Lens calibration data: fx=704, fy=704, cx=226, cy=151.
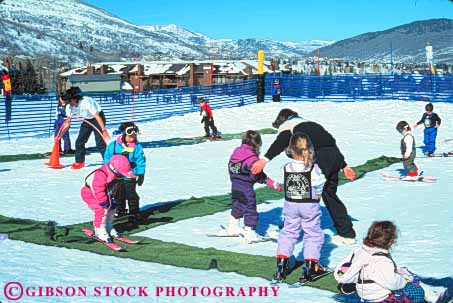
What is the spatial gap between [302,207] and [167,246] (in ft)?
6.42

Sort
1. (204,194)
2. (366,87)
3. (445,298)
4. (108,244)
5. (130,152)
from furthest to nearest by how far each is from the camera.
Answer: (366,87) → (204,194) → (130,152) → (108,244) → (445,298)

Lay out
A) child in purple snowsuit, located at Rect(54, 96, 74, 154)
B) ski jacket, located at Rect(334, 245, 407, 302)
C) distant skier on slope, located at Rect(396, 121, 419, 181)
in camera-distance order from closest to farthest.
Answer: ski jacket, located at Rect(334, 245, 407, 302) → distant skier on slope, located at Rect(396, 121, 419, 181) → child in purple snowsuit, located at Rect(54, 96, 74, 154)

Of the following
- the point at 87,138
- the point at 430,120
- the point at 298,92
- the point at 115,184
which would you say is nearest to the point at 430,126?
the point at 430,120

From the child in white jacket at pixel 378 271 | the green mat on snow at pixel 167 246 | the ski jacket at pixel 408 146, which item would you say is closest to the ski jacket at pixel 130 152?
the green mat on snow at pixel 167 246

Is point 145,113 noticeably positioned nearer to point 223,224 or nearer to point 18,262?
point 223,224

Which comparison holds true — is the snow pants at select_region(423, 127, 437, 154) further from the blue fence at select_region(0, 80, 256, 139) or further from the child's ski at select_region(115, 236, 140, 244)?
the blue fence at select_region(0, 80, 256, 139)

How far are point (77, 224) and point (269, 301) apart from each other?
3.70 m

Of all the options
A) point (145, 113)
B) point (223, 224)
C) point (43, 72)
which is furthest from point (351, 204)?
point (43, 72)

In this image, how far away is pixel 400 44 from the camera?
14450cm

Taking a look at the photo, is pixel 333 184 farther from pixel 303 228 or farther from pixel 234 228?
pixel 303 228

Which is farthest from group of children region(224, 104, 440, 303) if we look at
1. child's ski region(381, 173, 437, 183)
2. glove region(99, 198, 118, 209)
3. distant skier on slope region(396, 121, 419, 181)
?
child's ski region(381, 173, 437, 183)

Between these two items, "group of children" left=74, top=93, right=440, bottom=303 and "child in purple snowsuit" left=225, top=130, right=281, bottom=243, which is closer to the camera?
"group of children" left=74, top=93, right=440, bottom=303

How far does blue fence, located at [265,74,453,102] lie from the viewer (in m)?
31.5

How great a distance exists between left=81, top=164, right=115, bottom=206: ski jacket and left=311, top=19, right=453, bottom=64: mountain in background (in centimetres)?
11365
